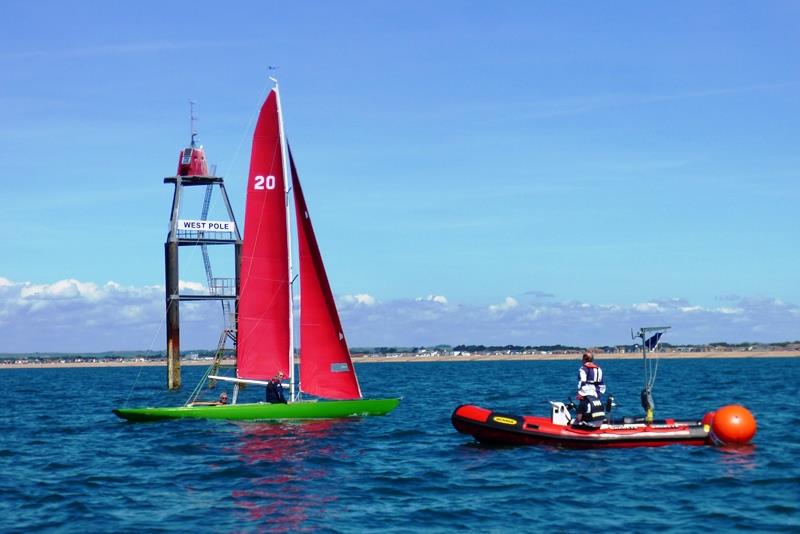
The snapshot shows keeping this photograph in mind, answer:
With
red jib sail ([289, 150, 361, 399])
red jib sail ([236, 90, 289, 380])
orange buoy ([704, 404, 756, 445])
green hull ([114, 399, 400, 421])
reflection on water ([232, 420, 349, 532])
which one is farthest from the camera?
red jib sail ([236, 90, 289, 380])

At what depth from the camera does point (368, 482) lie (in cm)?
2295

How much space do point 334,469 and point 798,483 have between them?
11.0 metres

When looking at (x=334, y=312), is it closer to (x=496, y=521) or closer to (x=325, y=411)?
(x=325, y=411)

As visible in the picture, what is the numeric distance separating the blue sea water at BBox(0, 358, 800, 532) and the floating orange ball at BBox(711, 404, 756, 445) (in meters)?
0.36

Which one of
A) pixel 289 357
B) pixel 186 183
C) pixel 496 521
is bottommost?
pixel 496 521

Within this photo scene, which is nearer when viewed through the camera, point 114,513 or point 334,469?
point 114,513

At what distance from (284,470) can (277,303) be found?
10930mm

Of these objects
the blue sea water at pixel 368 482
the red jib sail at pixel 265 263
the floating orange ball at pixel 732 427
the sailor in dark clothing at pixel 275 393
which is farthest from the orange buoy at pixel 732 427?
the red jib sail at pixel 265 263

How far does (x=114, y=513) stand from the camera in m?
19.8

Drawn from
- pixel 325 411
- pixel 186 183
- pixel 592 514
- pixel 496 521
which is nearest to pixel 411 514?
pixel 496 521

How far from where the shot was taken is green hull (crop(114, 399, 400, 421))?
3284cm

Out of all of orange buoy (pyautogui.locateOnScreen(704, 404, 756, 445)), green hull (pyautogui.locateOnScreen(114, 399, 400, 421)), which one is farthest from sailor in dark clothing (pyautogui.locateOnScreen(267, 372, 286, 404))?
orange buoy (pyautogui.locateOnScreen(704, 404, 756, 445))

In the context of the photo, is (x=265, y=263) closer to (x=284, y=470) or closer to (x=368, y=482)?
(x=284, y=470)

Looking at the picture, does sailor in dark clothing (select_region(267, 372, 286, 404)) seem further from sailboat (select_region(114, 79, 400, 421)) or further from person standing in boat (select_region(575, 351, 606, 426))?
person standing in boat (select_region(575, 351, 606, 426))
